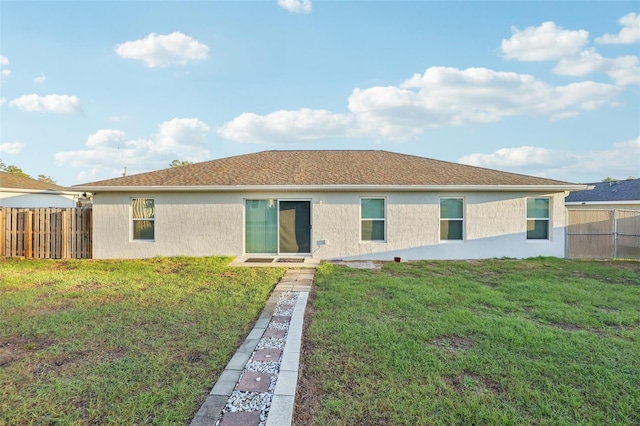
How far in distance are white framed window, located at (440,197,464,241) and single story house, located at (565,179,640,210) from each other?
9550 millimetres

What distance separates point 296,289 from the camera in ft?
21.2

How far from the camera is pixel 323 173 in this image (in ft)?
36.3

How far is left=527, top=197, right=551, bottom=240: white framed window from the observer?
34.8ft

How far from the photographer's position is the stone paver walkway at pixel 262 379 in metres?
2.35

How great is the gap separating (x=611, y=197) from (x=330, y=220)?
18594mm

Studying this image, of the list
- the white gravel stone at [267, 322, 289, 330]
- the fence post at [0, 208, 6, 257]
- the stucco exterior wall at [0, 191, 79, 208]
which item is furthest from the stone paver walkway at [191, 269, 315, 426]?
the stucco exterior wall at [0, 191, 79, 208]

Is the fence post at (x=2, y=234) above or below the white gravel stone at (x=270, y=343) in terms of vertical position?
above

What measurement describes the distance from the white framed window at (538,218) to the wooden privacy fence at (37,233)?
51.5ft

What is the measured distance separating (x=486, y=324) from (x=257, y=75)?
14747 mm

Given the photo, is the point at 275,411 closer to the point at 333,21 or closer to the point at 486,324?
the point at 486,324

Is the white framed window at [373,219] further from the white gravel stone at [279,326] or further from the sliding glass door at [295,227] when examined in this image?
the white gravel stone at [279,326]

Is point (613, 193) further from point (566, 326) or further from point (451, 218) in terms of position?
point (566, 326)

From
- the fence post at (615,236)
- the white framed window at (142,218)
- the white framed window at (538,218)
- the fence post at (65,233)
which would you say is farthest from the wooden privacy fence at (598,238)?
the fence post at (65,233)

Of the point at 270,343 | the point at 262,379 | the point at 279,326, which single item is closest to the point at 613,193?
the point at 279,326
